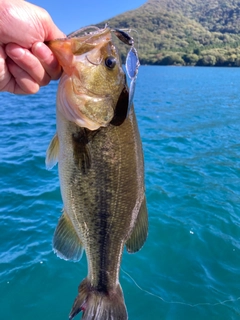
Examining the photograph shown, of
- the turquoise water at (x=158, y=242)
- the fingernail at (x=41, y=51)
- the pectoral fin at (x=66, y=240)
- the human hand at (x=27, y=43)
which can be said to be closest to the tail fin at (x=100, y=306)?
the pectoral fin at (x=66, y=240)

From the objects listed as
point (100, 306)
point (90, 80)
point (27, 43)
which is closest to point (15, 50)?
point (27, 43)

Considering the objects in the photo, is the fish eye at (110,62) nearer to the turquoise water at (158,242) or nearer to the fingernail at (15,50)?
the fingernail at (15,50)

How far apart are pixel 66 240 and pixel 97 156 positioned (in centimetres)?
87

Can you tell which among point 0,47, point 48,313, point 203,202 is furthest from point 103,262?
point 203,202

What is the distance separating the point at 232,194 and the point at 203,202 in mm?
1066

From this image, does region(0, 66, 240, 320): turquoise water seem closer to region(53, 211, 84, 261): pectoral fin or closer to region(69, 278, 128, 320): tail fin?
region(69, 278, 128, 320): tail fin

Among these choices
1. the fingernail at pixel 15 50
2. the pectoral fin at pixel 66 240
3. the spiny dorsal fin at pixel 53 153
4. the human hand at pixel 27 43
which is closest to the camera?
the human hand at pixel 27 43

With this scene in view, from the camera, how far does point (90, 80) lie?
2309 millimetres

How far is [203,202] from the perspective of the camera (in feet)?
28.2

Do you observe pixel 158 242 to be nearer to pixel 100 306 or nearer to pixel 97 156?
pixel 100 306

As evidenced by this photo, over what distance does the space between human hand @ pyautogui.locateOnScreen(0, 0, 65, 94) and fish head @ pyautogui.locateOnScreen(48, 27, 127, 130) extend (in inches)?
4.9

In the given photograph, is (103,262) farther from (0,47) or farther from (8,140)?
(8,140)

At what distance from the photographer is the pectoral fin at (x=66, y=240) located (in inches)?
106

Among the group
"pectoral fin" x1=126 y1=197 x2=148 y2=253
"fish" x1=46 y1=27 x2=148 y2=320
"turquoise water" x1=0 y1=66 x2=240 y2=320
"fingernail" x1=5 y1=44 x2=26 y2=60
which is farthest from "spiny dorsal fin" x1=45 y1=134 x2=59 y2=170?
"turquoise water" x1=0 y1=66 x2=240 y2=320
